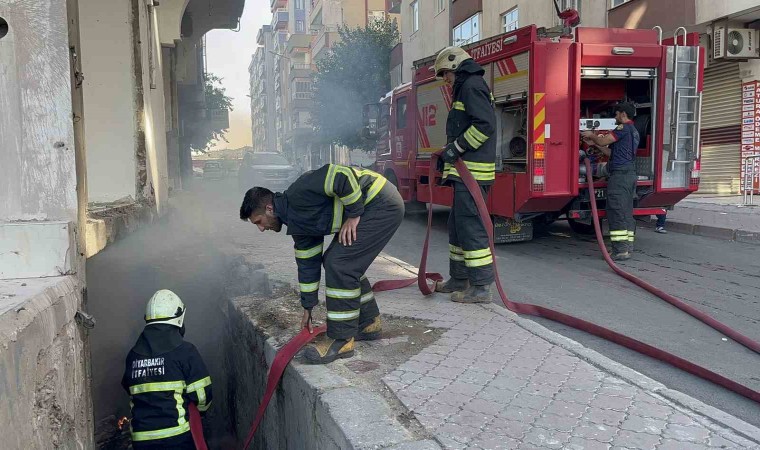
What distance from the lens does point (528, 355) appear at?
3.42m

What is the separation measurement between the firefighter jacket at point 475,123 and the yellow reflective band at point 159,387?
2.44 m

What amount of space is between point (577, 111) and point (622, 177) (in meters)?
0.93

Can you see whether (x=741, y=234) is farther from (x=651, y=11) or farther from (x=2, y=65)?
(x=2, y=65)

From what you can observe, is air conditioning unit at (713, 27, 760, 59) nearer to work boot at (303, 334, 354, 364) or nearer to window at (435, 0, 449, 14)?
work boot at (303, 334, 354, 364)

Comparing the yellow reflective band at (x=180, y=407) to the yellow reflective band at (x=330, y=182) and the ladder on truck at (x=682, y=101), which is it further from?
the ladder on truck at (x=682, y=101)

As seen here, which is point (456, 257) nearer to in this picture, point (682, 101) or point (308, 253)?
A: point (308, 253)

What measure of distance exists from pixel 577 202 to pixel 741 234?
112 inches

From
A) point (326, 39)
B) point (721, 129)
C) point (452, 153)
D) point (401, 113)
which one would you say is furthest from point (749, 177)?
point (326, 39)

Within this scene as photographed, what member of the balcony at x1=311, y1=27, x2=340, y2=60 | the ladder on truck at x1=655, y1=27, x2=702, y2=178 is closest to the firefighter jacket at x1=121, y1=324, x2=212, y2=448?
the ladder on truck at x1=655, y1=27, x2=702, y2=178

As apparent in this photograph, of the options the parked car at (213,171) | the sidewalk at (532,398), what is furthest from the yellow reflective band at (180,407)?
the parked car at (213,171)

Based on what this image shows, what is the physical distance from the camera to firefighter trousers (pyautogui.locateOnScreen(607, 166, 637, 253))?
7.13 metres

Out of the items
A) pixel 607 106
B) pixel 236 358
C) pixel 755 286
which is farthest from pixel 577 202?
pixel 236 358

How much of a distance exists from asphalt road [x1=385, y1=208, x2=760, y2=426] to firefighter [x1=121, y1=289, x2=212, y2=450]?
2540 mm

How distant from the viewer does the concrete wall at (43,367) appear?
2.24m
